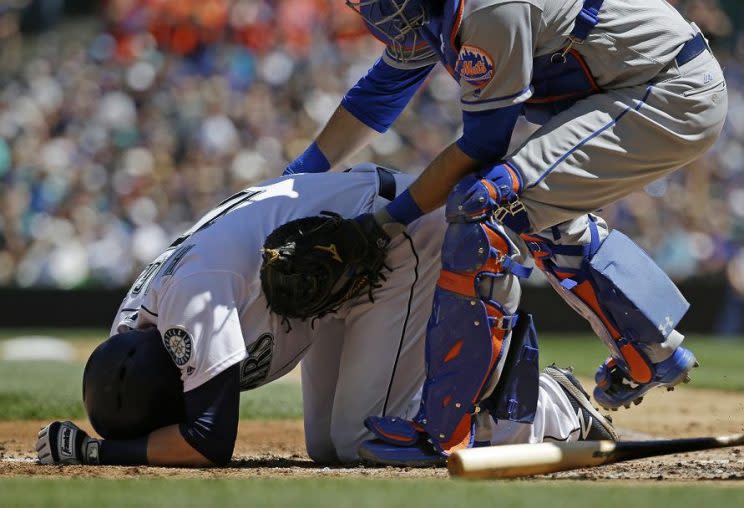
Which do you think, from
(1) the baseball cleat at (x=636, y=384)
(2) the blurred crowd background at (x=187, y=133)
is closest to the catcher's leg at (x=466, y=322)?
(1) the baseball cleat at (x=636, y=384)

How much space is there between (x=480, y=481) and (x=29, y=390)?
5026mm

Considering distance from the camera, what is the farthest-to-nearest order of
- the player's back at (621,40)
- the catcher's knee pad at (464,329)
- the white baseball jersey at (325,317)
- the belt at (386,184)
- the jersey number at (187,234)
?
the belt at (386,184), the jersey number at (187,234), the white baseball jersey at (325,317), the player's back at (621,40), the catcher's knee pad at (464,329)

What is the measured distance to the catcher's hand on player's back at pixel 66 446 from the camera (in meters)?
4.37

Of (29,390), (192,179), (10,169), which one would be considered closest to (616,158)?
(29,390)

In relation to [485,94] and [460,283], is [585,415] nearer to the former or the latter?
[460,283]

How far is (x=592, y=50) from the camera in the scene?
169 inches

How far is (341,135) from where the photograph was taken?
5.40 meters

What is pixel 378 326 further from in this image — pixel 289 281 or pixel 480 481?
pixel 480 481

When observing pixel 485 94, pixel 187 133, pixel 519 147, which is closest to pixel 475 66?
pixel 485 94

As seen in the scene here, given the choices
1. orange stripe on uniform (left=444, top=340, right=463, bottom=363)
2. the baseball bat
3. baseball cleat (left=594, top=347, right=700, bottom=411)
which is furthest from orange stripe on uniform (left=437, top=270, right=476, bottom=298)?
baseball cleat (left=594, top=347, right=700, bottom=411)

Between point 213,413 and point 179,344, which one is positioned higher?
point 179,344

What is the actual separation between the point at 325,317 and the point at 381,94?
1.18 m

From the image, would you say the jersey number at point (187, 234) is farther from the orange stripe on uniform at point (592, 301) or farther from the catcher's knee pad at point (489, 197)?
the orange stripe on uniform at point (592, 301)

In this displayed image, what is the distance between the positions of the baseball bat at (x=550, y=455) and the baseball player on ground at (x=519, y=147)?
→ 1.35ft
